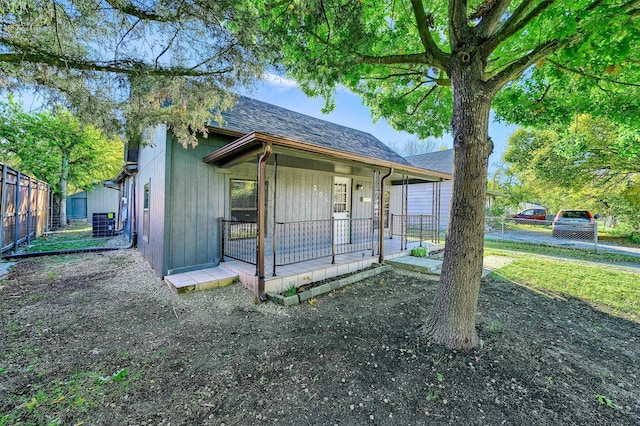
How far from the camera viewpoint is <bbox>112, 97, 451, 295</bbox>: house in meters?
4.91

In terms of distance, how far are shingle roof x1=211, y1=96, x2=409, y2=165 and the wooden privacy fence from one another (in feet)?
21.3

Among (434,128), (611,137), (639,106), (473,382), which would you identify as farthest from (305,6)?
(611,137)

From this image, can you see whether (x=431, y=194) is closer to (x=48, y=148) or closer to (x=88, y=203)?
(x=48, y=148)

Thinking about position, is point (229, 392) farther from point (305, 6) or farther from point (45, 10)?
point (305, 6)

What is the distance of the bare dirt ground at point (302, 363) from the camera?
2227 mm

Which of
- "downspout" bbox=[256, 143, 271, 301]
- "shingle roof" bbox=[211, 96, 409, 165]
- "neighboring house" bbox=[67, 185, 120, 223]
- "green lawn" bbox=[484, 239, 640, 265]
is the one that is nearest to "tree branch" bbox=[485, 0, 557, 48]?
"downspout" bbox=[256, 143, 271, 301]

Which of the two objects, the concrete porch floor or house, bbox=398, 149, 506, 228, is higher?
house, bbox=398, 149, 506, 228

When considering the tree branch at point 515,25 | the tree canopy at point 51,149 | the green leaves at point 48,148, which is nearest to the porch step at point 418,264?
the tree branch at point 515,25

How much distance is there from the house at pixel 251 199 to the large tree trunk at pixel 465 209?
96.1 inches

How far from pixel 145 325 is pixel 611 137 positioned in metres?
16.5

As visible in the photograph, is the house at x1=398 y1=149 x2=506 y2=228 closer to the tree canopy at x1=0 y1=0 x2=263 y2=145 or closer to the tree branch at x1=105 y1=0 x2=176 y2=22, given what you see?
the tree canopy at x1=0 y1=0 x2=263 y2=145

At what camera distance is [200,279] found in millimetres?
5188

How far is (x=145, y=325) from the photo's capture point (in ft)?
12.4

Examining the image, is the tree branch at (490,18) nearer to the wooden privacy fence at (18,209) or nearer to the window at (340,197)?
the window at (340,197)
